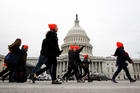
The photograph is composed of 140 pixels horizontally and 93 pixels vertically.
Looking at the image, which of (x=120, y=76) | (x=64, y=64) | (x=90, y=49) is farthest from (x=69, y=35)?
(x=120, y=76)

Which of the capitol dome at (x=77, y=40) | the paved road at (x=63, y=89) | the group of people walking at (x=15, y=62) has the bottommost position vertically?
the paved road at (x=63, y=89)

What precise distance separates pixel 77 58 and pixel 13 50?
4.16m

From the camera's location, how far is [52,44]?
5918mm

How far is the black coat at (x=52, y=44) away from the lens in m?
5.90

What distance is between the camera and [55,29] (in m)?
6.20

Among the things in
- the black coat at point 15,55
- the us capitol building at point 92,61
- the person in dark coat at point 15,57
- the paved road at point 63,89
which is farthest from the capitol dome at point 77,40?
the paved road at point 63,89

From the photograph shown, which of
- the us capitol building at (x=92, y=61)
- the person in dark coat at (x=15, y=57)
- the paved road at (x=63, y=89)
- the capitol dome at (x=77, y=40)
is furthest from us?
the capitol dome at (x=77, y=40)

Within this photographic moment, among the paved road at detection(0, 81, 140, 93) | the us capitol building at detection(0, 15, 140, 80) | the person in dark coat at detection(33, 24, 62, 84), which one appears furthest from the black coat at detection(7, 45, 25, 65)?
the us capitol building at detection(0, 15, 140, 80)

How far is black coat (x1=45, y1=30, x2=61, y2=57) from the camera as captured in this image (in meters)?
5.90

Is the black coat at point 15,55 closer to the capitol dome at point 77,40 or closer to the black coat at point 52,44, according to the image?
the black coat at point 52,44

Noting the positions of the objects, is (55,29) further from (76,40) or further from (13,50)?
(76,40)

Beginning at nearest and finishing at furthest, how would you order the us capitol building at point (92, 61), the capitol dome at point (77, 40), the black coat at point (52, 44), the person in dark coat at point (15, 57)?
the black coat at point (52, 44) → the person in dark coat at point (15, 57) → the us capitol building at point (92, 61) → the capitol dome at point (77, 40)

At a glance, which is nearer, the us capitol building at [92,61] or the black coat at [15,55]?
the black coat at [15,55]

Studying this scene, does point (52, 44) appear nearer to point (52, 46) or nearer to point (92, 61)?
point (52, 46)
